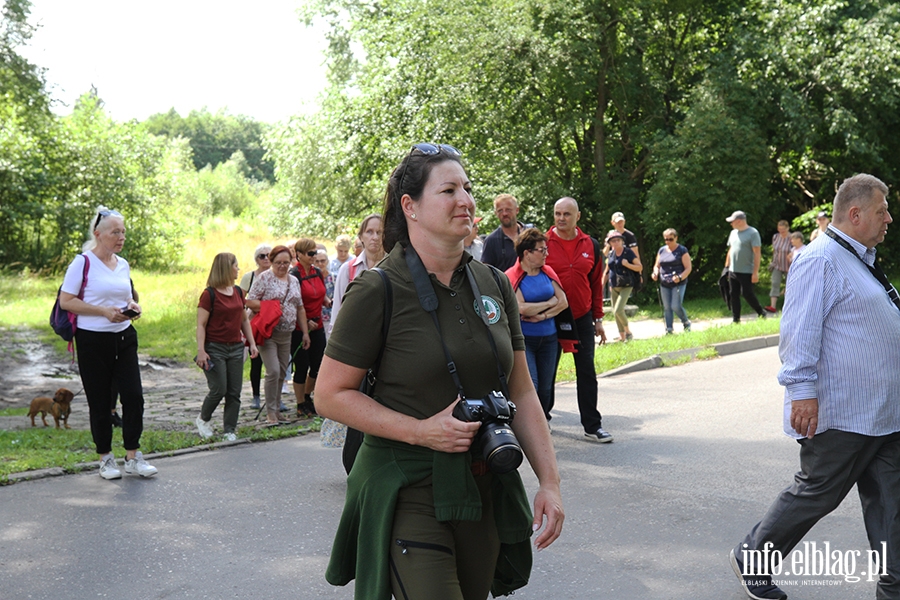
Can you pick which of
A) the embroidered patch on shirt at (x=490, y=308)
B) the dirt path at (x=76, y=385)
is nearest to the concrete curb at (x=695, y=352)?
the dirt path at (x=76, y=385)

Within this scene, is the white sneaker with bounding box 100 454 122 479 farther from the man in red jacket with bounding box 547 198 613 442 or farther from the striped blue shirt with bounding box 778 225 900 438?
the striped blue shirt with bounding box 778 225 900 438

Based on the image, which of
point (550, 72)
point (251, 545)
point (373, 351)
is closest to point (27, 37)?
point (550, 72)

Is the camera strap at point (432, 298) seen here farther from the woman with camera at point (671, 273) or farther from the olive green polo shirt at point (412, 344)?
the woman with camera at point (671, 273)

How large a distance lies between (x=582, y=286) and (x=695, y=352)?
634 cm

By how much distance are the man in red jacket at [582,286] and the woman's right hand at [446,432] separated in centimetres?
577

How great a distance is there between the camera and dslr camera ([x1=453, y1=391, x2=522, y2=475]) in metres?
2.54

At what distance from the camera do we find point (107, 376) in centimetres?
729

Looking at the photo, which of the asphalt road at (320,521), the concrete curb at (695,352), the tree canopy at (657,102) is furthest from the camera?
the tree canopy at (657,102)

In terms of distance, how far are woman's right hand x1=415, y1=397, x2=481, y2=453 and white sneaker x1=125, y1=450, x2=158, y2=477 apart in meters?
5.60

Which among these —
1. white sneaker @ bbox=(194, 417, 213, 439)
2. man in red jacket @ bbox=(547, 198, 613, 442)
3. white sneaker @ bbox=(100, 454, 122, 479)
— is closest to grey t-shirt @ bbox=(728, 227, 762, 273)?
man in red jacket @ bbox=(547, 198, 613, 442)

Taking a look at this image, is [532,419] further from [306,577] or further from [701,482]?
[701,482]

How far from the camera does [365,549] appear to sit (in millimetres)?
2693

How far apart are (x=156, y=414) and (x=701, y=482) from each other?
262 inches

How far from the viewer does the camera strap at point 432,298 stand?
104 inches
